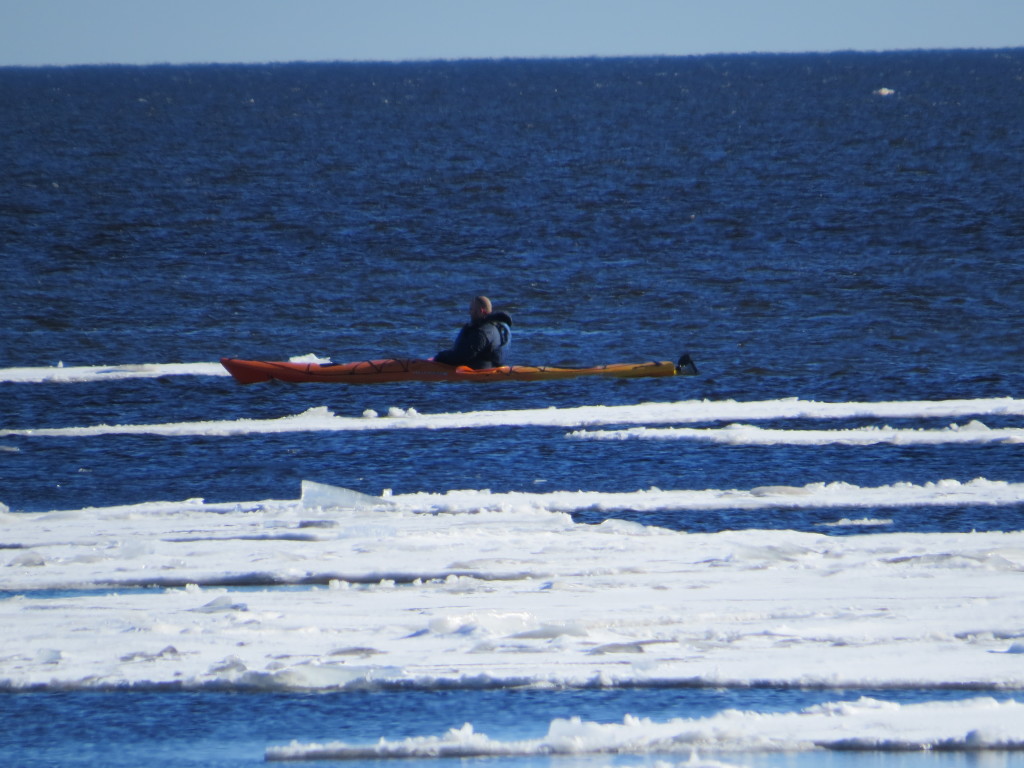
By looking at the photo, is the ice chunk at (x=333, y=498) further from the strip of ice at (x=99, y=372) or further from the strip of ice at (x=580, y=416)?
the strip of ice at (x=99, y=372)

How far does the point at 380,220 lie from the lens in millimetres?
35188

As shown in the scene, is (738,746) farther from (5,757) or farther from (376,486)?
(376,486)

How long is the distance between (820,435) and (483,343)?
3.94 m

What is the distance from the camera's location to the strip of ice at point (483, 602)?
20.0 ft

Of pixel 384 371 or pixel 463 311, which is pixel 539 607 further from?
pixel 463 311

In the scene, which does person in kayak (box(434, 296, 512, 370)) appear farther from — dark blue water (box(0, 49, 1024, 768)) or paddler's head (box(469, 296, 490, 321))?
dark blue water (box(0, 49, 1024, 768))

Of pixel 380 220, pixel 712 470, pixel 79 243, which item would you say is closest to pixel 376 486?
pixel 712 470

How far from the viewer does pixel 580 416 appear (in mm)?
13359

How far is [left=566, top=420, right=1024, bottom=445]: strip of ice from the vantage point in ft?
39.1

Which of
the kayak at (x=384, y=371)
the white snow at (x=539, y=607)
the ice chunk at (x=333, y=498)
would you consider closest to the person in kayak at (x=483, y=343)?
the kayak at (x=384, y=371)

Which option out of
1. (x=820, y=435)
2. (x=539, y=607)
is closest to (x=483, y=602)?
(x=539, y=607)

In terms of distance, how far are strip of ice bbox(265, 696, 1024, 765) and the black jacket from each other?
9539 mm

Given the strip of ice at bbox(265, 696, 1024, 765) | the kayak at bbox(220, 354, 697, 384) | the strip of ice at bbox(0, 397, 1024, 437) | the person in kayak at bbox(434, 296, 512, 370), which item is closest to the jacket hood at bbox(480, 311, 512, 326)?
the person in kayak at bbox(434, 296, 512, 370)

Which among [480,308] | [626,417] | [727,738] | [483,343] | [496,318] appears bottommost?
[727,738]
